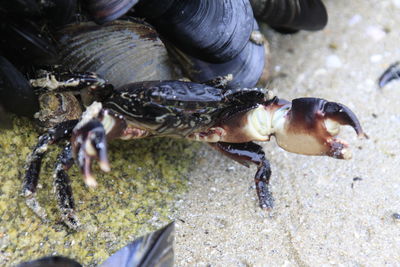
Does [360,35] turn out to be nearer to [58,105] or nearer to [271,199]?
[271,199]

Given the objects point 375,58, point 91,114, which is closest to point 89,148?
point 91,114

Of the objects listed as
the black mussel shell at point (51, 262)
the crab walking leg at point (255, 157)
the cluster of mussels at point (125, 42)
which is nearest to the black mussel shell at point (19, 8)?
the cluster of mussels at point (125, 42)

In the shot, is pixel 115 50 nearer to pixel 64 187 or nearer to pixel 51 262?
pixel 64 187

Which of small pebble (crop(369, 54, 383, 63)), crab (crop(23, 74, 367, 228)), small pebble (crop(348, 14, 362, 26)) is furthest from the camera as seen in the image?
small pebble (crop(348, 14, 362, 26))

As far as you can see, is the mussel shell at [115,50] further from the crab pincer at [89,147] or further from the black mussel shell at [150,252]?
the black mussel shell at [150,252]

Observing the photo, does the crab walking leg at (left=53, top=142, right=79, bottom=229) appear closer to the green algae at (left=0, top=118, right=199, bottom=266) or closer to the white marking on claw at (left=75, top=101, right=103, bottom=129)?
the green algae at (left=0, top=118, right=199, bottom=266)

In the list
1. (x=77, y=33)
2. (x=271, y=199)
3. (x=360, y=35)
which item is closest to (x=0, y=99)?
(x=77, y=33)

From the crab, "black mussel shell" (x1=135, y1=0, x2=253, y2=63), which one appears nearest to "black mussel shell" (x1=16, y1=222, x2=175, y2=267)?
the crab
